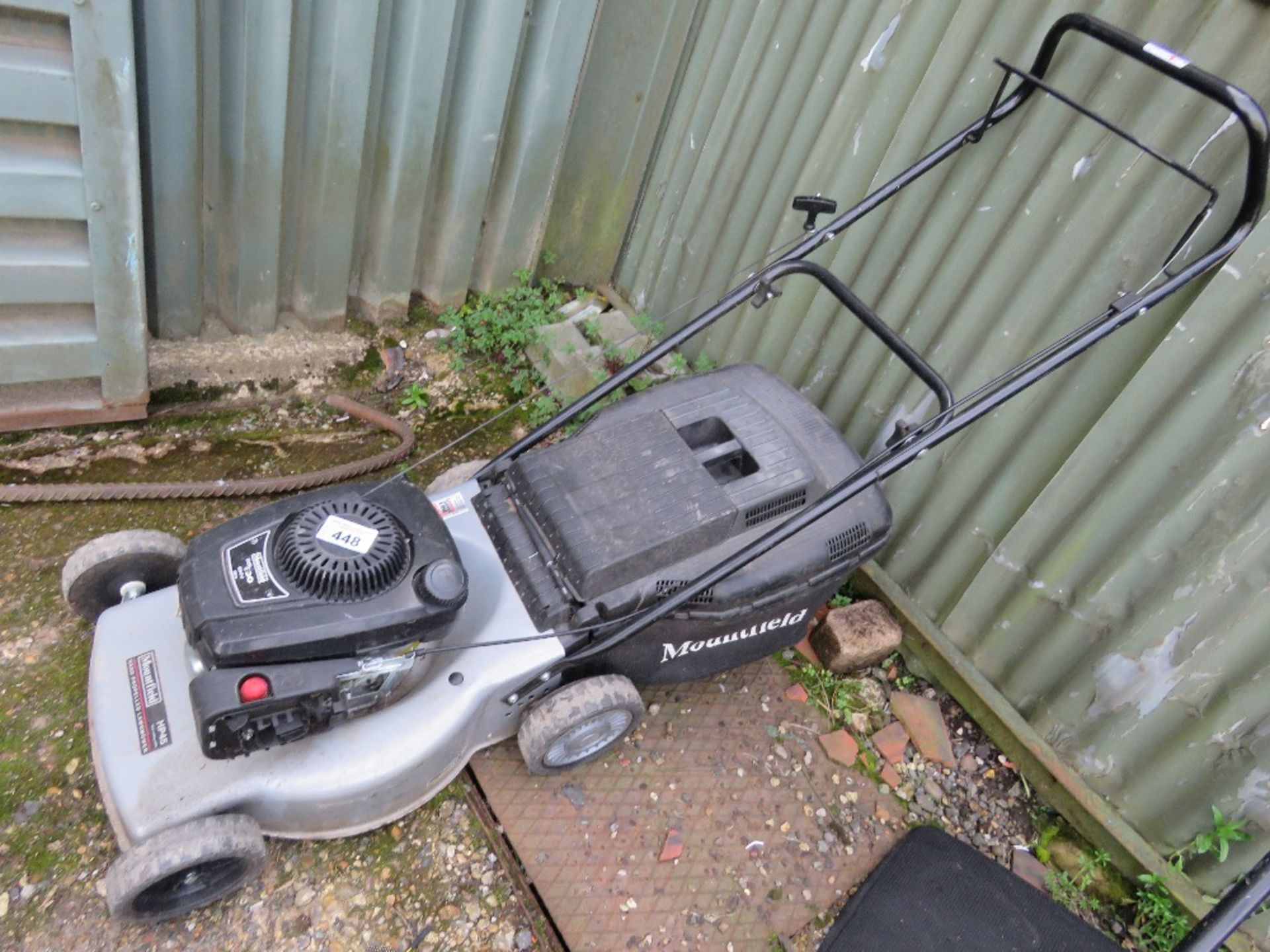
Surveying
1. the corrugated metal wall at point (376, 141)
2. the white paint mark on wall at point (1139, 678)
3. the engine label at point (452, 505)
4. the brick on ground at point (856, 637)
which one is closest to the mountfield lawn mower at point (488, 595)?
the engine label at point (452, 505)

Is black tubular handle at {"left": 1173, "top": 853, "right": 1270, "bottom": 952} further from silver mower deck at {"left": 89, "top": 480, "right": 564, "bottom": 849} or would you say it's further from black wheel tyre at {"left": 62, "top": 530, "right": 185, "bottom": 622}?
black wheel tyre at {"left": 62, "top": 530, "right": 185, "bottom": 622}

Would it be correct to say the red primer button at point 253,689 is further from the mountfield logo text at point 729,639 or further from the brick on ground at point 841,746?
the brick on ground at point 841,746

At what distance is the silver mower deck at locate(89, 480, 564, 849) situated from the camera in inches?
66.6

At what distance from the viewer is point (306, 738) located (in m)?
1.78

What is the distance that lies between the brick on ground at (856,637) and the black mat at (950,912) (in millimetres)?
502

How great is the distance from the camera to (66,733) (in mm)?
2018

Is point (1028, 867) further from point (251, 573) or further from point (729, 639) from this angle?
point (251, 573)

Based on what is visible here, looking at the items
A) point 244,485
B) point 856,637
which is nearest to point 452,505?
point 244,485

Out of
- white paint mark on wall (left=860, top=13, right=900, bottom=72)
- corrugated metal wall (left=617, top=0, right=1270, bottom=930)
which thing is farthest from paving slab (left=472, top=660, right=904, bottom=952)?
white paint mark on wall (left=860, top=13, right=900, bottom=72)

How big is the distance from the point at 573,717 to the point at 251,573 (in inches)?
28.4

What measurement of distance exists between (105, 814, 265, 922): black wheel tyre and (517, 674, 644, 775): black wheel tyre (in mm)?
565

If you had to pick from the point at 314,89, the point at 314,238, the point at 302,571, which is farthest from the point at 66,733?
the point at 314,89

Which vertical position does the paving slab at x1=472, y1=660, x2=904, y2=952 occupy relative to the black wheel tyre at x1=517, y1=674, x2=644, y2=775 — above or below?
below

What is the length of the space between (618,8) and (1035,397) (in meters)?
1.74
